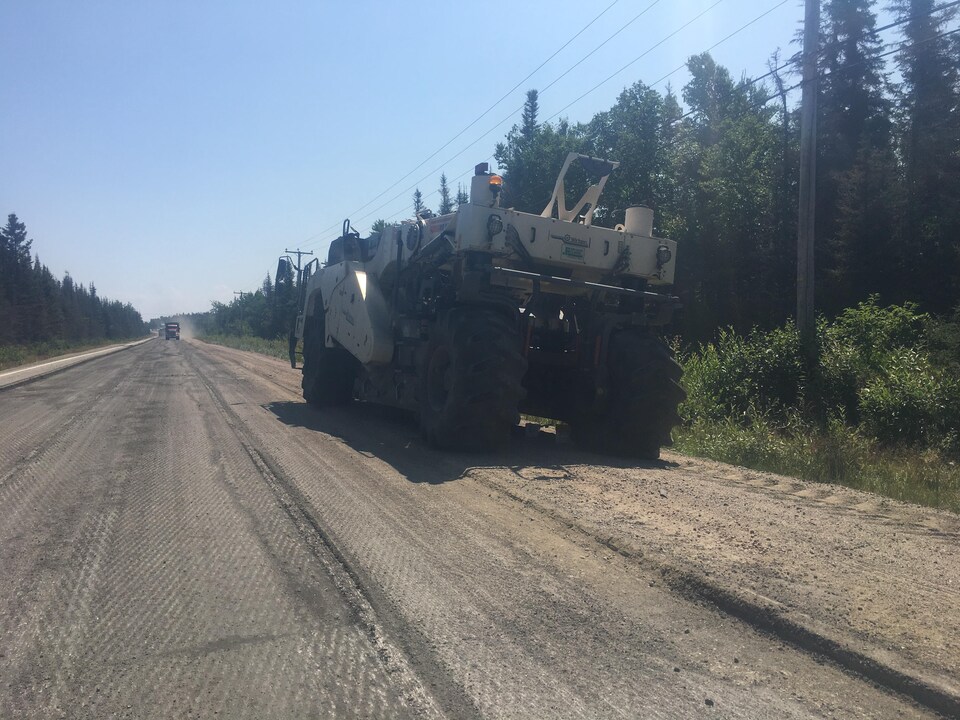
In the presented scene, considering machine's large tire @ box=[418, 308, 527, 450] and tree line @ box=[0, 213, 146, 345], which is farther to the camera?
tree line @ box=[0, 213, 146, 345]

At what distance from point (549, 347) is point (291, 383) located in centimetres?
1329

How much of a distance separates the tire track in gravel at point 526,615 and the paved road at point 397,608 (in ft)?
0.05

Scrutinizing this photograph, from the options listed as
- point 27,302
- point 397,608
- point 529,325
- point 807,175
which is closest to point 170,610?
point 397,608

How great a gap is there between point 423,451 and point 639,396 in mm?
2670

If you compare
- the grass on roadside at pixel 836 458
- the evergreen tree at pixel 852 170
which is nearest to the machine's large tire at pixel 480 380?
the grass on roadside at pixel 836 458

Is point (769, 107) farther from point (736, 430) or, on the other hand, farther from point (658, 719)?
point (658, 719)

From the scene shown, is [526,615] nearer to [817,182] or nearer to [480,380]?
[480,380]

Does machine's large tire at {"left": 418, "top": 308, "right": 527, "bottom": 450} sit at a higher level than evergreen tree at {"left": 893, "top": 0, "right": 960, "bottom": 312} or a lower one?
lower

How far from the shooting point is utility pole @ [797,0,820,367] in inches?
557

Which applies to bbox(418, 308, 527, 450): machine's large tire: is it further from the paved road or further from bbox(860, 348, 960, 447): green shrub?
bbox(860, 348, 960, 447): green shrub

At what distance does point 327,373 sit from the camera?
13.9 metres

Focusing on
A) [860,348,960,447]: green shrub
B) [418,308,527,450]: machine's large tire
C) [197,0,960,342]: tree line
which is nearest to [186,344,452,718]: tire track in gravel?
[418,308,527,450]: machine's large tire

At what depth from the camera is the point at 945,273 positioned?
2438cm

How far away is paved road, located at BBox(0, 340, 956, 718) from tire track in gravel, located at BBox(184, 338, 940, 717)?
0.05 ft
